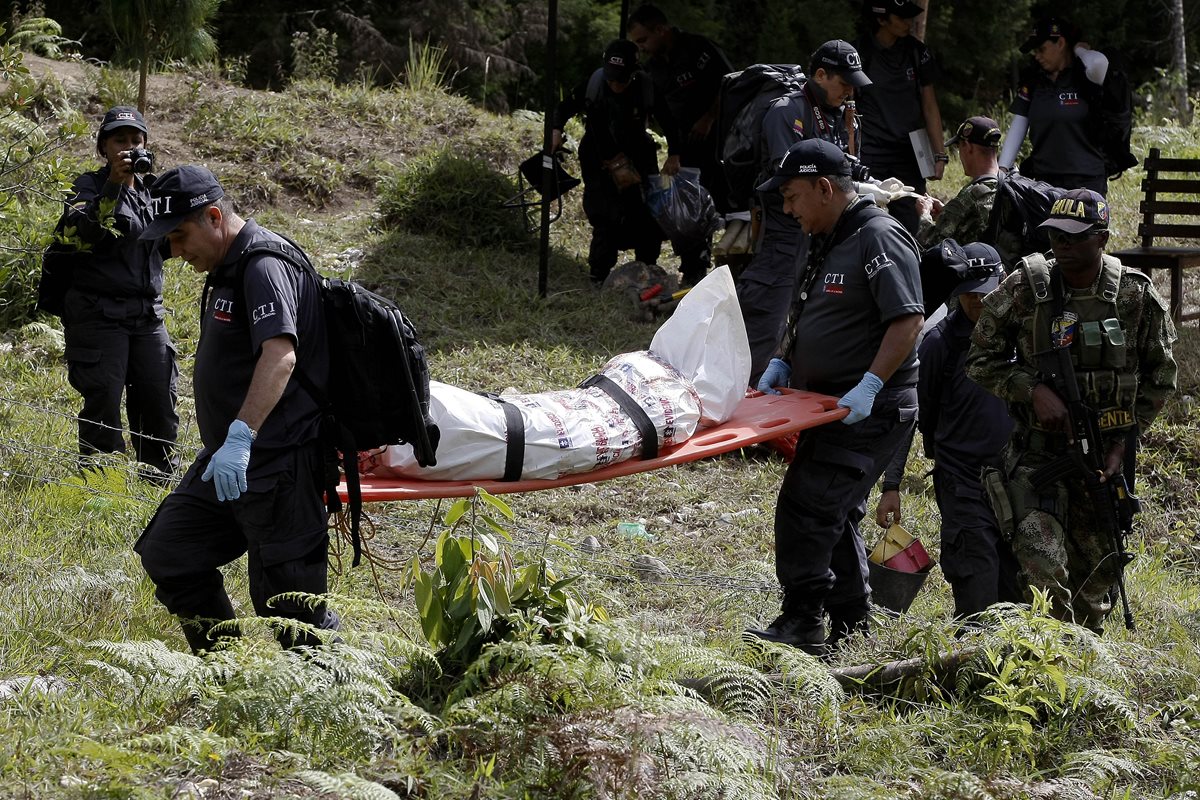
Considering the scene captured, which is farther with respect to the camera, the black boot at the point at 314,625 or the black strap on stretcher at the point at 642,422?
the black strap on stretcher at the point at 642,422

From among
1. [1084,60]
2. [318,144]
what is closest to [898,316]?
[1084,60]

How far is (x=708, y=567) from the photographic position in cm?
578

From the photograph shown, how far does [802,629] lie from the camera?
177 inches

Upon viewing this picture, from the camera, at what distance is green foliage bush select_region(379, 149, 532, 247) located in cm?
973

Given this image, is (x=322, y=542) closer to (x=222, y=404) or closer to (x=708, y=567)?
(x=222, y=404)

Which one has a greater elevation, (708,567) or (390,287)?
(390,287)

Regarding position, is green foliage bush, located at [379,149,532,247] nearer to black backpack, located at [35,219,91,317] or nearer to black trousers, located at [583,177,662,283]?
black trousers, located at [583,177,662,283]

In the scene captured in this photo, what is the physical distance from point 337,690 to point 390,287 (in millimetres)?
6185

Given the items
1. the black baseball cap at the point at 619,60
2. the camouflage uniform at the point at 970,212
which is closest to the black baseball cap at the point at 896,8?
the black baseball cap at the point at 619,60

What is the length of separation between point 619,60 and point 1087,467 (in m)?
5.43

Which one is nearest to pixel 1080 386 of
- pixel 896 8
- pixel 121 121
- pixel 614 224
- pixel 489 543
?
pixel 489 543

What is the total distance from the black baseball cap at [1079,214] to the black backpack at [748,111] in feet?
9.60

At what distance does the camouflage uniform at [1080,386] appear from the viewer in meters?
4.25

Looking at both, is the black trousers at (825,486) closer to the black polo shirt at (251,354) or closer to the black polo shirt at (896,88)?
the black polo shirt at (251,354)
